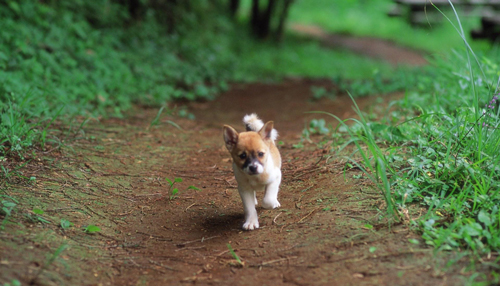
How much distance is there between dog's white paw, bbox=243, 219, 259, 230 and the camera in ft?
12.7

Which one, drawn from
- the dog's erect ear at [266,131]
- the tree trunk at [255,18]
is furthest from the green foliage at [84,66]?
the tree trunk at [255,18]

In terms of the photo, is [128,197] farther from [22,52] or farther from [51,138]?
[22,52]

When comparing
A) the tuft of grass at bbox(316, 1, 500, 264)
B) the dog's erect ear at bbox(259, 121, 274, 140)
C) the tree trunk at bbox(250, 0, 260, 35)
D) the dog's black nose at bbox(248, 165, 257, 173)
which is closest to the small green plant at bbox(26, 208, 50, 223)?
the dog's black nose at bbox(248, 165, 257, 173)

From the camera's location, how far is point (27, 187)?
4090 mm

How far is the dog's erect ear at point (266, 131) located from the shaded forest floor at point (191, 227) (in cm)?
69

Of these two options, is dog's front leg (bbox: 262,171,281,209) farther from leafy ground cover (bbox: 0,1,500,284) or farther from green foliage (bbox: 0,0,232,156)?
green foliage (bbox: 0,0,232,156)

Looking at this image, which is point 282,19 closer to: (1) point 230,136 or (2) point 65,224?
(1) point 230,136

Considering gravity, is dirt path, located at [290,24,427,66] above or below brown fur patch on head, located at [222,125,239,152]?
below

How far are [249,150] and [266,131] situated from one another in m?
0.41

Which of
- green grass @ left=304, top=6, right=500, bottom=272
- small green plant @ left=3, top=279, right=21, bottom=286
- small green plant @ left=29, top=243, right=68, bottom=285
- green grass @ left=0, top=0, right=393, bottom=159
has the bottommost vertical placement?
green grass @ left=0, top=0, right=393, bottom=159

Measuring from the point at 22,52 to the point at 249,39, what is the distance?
32.8 feet

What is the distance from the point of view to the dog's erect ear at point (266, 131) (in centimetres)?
396

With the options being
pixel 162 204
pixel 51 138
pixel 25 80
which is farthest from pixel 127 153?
pixel 25 80

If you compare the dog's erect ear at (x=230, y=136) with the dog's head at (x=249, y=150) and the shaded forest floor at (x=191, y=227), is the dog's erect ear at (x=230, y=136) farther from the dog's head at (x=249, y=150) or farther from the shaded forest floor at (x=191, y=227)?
the shaded forest floor at (x=191, y=227)
